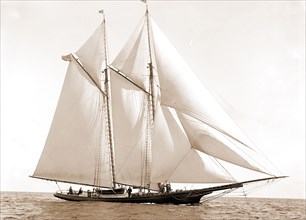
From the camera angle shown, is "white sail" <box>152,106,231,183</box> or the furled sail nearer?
"white sail" <box>152,106,231,183</box>

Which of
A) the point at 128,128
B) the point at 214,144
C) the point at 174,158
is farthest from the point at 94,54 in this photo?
the point at 214,144

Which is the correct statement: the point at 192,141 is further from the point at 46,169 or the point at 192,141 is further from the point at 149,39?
the point at 46,169

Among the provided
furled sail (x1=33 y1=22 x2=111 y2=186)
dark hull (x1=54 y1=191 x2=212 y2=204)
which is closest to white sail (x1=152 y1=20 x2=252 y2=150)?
dark hull (x1=54 y1=191 x2=212 y2=204)

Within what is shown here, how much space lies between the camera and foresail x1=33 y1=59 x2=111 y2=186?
40844 millimetres

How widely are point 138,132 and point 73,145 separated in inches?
267

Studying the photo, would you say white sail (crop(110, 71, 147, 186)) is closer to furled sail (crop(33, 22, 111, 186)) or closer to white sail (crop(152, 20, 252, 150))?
furled sail (crop(33, 22, 111, 186))

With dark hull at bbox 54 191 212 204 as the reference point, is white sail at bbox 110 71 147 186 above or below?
above

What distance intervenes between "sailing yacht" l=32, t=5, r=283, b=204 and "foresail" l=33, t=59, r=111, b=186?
0.32ft

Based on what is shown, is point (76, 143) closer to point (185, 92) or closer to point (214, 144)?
point (185, 92)

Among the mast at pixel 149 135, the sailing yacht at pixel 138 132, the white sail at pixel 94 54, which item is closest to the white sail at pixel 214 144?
the sailing yacht at pixel 138 132

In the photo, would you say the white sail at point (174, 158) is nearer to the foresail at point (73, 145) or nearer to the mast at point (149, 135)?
the mast at point (149, 135)

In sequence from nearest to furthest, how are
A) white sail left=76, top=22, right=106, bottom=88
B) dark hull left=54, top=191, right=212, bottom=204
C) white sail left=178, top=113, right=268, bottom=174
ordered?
white sail left=178, top=113, right=268, bottom=174
dark hull left=54, top=191, right=212, bottom=204
white sail left=76, top=22, right=106, bottom=88

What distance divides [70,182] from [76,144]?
4053 mm

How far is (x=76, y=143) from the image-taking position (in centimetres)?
4081
